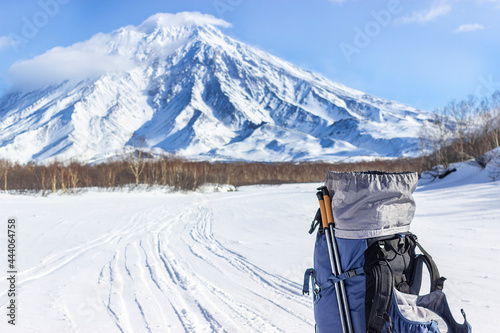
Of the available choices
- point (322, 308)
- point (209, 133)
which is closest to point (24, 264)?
point (322, 308)

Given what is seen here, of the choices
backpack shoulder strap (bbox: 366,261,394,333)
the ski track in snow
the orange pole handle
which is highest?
the orange pole handle

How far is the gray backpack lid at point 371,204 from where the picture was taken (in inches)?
85.4

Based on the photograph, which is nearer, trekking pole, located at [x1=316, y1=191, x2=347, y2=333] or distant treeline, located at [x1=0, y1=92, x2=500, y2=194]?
trekking pole, located at [x1=316, y1=191, x2=347, y2=333]

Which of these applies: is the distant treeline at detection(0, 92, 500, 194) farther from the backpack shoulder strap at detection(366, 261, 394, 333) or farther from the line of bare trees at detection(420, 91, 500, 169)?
the backpack shoulder strap at detection(366, 261, 394, 333)

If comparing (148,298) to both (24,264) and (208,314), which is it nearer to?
(208,314)

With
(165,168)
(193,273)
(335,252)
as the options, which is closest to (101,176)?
(165,168)

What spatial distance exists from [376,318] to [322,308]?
1.34ft

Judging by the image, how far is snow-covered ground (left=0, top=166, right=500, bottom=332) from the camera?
3.68m

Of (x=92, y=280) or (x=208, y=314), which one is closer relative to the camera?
(x=208, y=314)

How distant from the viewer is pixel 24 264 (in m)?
6.11

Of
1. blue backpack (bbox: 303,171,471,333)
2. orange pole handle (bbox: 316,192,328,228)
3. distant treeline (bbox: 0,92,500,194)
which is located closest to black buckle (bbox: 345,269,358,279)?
blue backpack (bbox: 303,171,471,333)

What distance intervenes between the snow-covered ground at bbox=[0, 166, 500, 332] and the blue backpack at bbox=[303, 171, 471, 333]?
58.8 inches

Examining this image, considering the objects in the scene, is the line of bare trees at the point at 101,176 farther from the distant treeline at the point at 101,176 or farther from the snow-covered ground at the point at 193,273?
the snow-covered ground at the point at 193,273

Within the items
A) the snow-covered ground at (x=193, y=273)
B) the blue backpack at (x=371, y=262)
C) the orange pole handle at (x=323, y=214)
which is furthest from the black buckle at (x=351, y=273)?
the snow-covered ground at (x=193, y=273)
